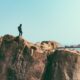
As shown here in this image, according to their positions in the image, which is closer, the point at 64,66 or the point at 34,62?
the point at 64,66

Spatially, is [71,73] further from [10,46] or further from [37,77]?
[10,46]

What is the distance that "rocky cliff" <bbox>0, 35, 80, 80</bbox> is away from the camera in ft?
90.9

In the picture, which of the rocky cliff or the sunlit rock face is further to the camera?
the rocky cliff

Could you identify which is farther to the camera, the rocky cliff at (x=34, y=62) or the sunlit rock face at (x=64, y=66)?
the rocky cliff at (x=34, y=62)

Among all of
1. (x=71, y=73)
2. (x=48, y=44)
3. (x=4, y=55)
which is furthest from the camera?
(x=48, y=44)

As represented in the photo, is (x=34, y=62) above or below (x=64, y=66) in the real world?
above

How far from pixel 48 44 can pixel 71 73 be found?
4742 millimetres

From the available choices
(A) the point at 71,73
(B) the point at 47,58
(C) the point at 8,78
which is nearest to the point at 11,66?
(C) the point at 8,78

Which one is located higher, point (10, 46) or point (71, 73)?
point (10, 46)

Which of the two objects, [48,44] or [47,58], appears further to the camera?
[48,44]

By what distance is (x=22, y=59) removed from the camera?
2873cm

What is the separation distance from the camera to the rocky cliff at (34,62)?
27.7 m

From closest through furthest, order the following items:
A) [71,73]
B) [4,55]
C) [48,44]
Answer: [71,73]
[4,55]
[48,44]

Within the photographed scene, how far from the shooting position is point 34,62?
2834cm
